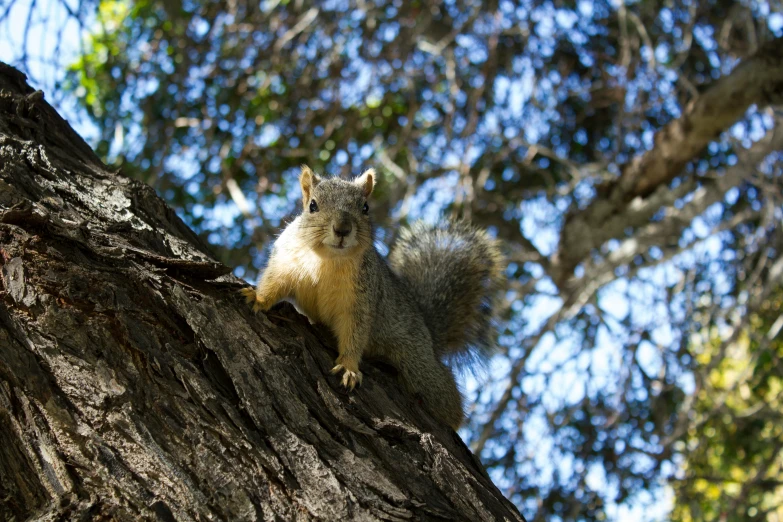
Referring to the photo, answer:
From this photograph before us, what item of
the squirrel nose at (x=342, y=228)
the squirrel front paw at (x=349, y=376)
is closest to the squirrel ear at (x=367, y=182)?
the squirrel nose at (x=342, y=228)

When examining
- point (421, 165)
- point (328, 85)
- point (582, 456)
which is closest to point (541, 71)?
point (421, 165)

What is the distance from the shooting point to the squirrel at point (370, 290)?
9.65 ft

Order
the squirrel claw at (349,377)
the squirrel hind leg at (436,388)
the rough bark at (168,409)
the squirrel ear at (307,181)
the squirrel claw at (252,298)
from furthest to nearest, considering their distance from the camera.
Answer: the squirrel ear at (307,181), the squirrel hind leg at (436,388), the squirrel claw at (252,298), the squirrel claw at (349,377), the rough bark at (168,409)

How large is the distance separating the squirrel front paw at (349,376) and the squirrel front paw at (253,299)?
11.6 inches

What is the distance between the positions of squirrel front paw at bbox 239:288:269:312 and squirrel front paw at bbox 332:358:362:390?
0.96 feet

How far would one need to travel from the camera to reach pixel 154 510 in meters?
1.73

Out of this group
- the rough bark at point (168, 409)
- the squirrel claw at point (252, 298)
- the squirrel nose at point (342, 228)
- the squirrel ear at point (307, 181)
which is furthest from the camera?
the squirrel ear at point (307, 181)

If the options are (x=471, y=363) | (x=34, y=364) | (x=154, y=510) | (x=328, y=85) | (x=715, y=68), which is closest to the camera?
(x=154, y=510)

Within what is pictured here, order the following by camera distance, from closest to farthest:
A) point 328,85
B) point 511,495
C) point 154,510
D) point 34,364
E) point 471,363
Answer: point 154,510
point 34,364
point 471,363
point 511,495
point 328,85

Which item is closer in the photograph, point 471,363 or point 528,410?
point 471,363

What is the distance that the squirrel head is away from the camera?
2.93 m

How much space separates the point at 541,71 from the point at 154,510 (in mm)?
5091

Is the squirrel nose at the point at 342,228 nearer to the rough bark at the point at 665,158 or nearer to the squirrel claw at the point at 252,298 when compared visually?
the squirrel claw at the point at 252,298

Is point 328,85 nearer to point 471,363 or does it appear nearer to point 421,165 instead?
point 421,165
